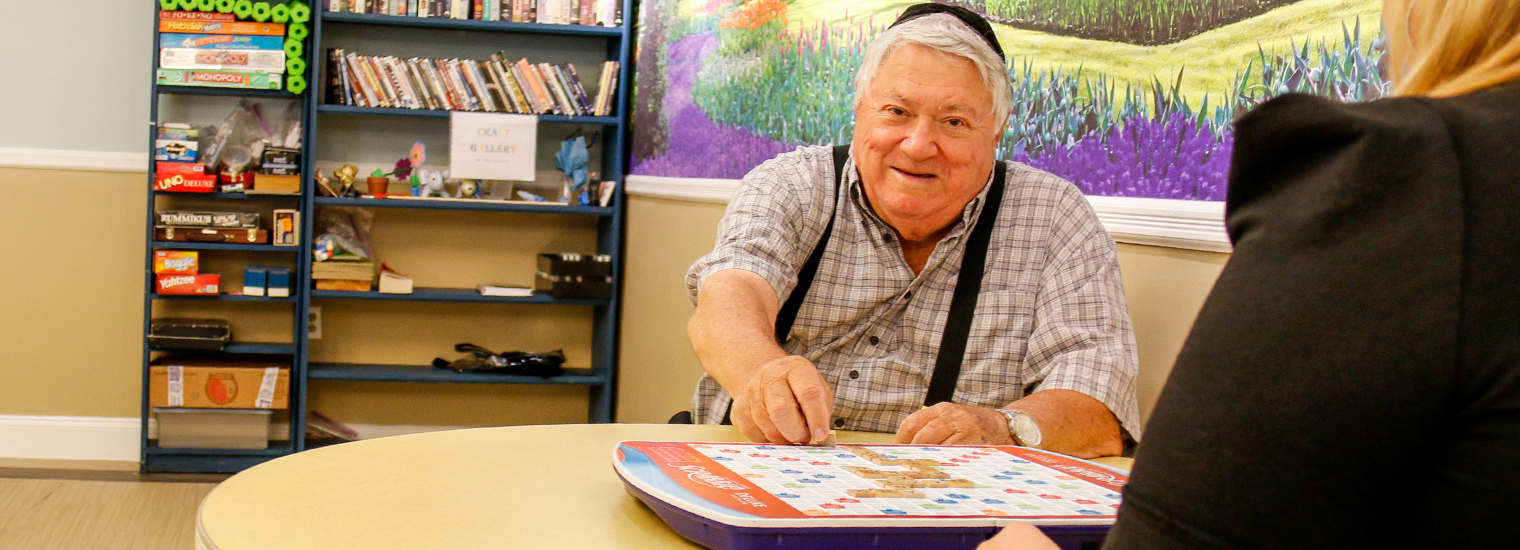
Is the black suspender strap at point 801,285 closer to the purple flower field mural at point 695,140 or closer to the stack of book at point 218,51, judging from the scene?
the purple flower field mural at point 695,140

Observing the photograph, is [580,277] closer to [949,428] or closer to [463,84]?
[463,84]

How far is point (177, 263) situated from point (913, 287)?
2.97 metres

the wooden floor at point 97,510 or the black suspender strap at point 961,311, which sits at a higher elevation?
the black suspender strap at point 961,311

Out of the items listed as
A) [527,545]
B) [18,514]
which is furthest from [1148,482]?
[18,514]

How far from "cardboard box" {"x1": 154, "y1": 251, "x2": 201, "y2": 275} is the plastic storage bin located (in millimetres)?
479

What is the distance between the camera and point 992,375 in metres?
1.55

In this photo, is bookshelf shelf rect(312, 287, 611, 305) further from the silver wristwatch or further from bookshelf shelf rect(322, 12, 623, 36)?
the silver wristwatch

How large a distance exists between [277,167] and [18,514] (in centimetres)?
129

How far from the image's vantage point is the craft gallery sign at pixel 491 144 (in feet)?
12.3

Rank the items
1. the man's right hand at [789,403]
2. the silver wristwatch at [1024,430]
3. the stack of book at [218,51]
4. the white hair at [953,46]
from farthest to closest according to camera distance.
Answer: the stack of book at [218,51] < the white hair at [953,46] < the silver wristwatch at [1024,430] < the man's right hand at [789,403]

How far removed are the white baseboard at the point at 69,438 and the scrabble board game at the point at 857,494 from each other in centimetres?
378

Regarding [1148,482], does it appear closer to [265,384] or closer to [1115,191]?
[1115,191]

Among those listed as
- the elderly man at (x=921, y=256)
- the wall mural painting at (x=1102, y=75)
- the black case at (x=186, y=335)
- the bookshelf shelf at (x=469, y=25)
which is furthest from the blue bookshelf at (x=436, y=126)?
the elderly man at (x=921, y=256)

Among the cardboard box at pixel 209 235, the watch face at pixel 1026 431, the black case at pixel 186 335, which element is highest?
the watch face at pixel 1026 431
